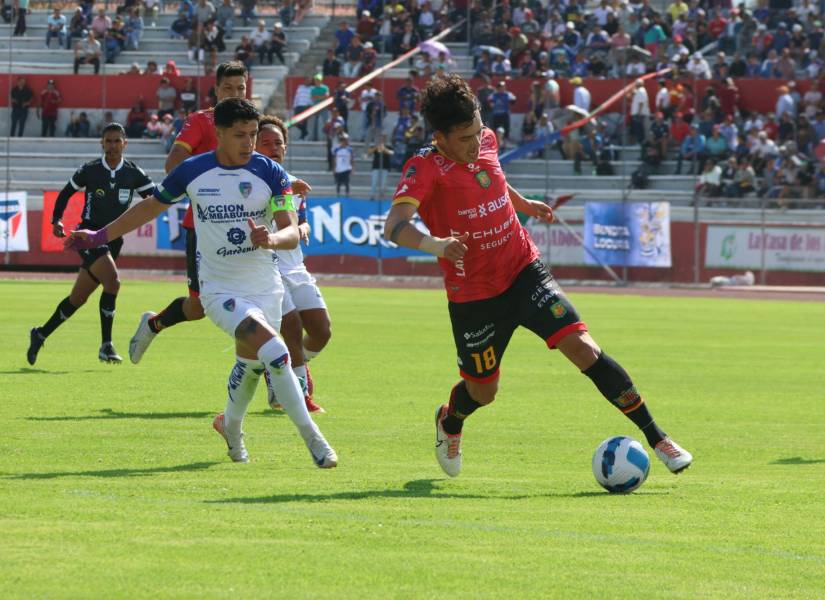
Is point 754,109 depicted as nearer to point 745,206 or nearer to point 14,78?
point 745,206

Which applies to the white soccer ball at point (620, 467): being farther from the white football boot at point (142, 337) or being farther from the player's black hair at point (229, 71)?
the white football boot at point (142, 337)

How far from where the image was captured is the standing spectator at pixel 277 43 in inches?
1848

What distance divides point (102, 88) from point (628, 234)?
633 inches

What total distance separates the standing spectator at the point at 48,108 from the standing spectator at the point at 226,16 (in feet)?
18.9

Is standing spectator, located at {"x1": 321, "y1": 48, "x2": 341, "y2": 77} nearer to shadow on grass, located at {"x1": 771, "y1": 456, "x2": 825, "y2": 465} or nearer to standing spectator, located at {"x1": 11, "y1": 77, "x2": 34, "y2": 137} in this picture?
standing spectator, located at {"x1": 11, "y1": 77, "x2": 34, "y2": 137}

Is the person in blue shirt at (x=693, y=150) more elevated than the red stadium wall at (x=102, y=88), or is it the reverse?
the red stadium wall at (x=102, y=88)

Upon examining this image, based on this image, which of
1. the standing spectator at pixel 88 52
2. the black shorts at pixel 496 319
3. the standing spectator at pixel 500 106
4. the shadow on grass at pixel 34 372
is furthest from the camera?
the standing spectator at pixel 88 52

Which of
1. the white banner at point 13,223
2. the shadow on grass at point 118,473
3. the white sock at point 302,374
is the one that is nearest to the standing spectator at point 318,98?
the white banner at point 13,223

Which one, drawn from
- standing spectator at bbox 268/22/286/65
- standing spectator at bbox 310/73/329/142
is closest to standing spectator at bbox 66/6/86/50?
standing spectator at bbox 268/22/286/65

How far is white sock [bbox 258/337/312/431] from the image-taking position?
888 cm

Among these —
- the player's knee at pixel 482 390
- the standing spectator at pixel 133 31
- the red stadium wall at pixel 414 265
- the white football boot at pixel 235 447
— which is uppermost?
the standing spectator at pixel 133 31

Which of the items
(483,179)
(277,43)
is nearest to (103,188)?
(483,179)

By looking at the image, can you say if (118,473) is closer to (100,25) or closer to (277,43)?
(277,43)

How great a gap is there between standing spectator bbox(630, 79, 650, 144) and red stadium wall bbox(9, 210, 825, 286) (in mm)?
4802
